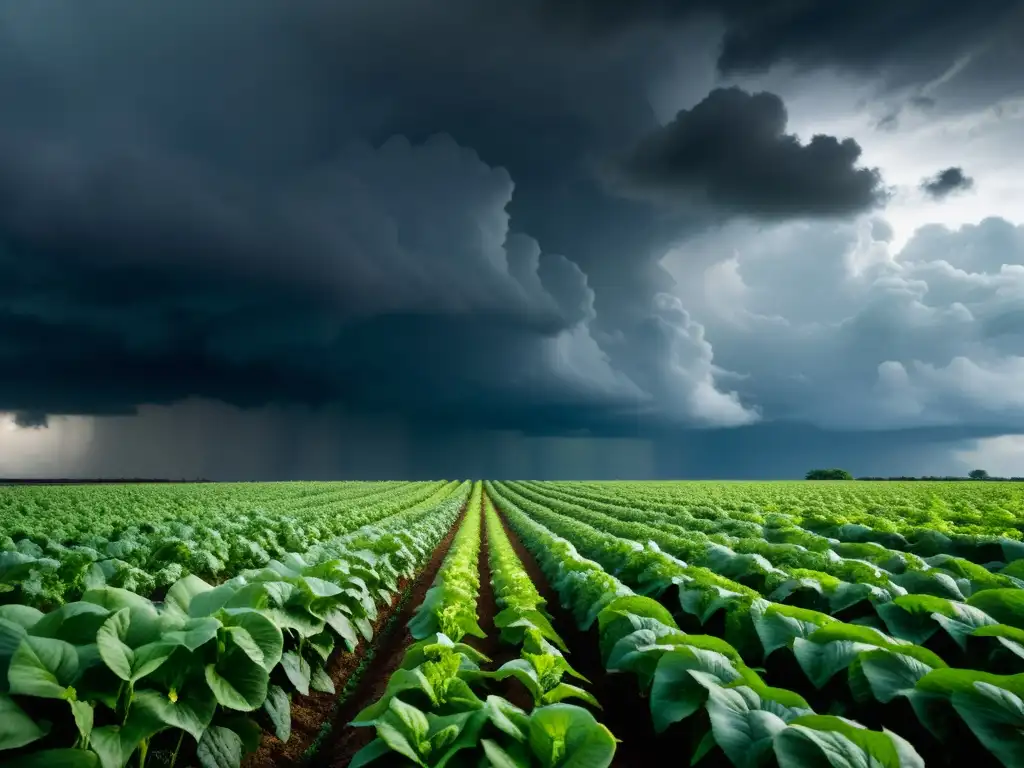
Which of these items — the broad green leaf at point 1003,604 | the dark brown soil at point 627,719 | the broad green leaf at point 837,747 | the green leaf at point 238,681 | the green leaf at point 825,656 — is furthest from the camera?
the broad green leaf at point 1003,604

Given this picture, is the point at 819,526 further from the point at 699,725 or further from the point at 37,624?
the point at 37,624

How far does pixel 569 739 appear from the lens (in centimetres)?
284

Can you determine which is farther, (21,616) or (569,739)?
(21,616)

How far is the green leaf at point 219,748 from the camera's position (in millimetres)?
3566

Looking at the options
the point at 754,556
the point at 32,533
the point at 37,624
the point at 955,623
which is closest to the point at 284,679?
the point at 37,624

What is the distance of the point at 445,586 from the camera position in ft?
22.3

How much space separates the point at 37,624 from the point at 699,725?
13.5ft

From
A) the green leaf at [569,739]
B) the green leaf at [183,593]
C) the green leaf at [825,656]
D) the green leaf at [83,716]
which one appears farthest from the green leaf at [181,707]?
the green leaf at [825,656]

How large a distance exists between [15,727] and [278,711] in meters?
1.99

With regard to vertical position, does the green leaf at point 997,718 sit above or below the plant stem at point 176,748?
above

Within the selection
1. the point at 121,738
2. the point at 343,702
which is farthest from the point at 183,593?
the point at 343,702

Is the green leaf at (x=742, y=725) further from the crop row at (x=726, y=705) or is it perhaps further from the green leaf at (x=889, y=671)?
the green leaf at (x=889, y=671)

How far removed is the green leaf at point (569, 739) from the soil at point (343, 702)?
3.23 metres

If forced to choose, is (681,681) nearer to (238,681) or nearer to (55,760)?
(238,681)
